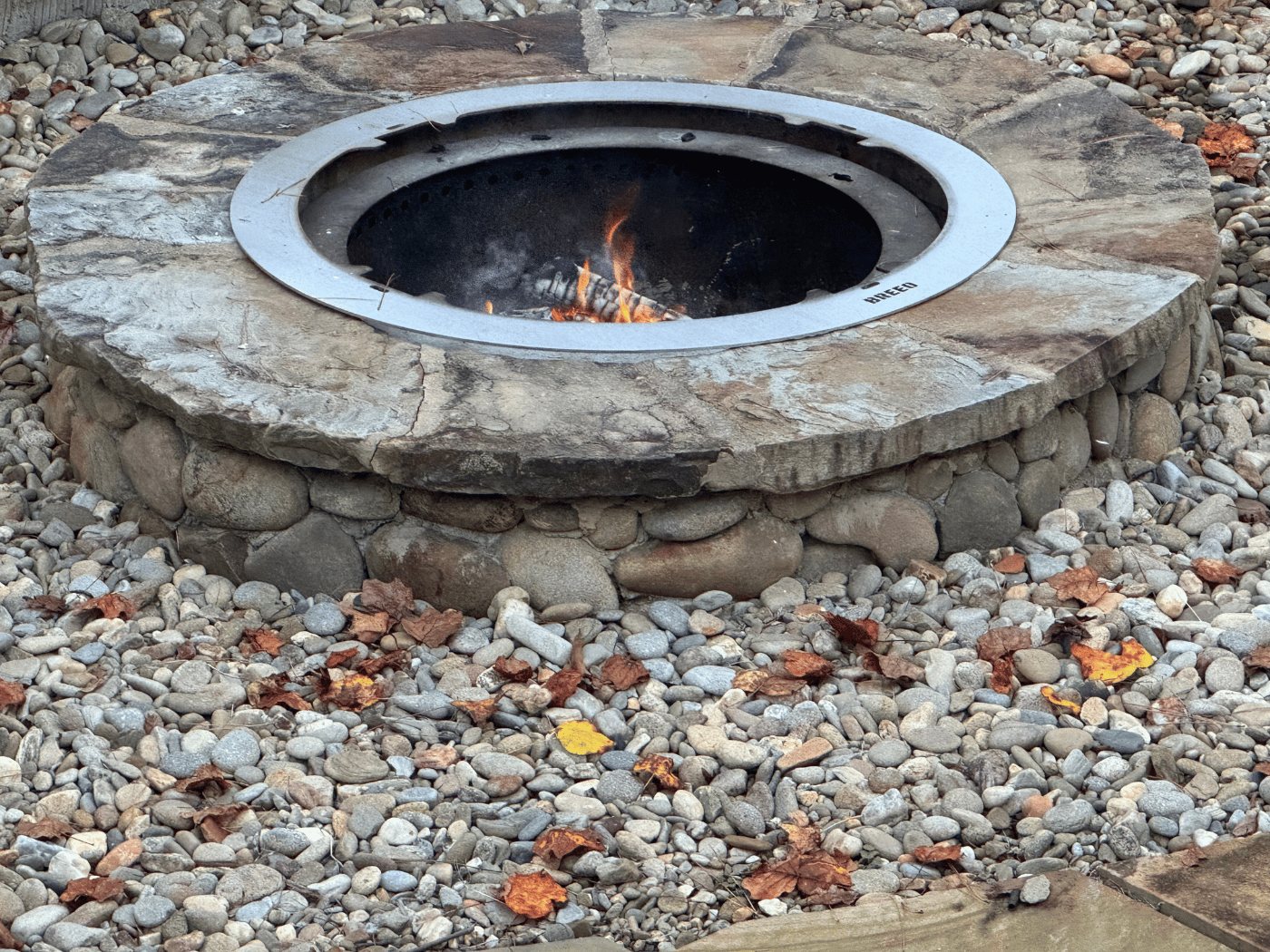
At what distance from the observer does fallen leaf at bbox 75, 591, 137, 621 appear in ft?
10.7

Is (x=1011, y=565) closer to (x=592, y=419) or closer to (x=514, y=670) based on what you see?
(x=592, y=419)

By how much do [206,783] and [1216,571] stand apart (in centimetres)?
195

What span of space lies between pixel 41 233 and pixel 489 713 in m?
1.69

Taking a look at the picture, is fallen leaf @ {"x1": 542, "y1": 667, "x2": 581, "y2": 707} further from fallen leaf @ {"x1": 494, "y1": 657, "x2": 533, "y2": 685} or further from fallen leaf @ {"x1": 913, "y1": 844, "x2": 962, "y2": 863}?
fallen leaf @ {"x1": 913, "y1": 844, "x2": 962, "y2": 863}

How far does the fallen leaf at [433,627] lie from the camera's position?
10.5 feet

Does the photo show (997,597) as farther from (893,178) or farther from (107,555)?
(107,555)

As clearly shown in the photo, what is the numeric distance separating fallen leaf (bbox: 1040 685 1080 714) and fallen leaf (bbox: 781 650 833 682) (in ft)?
1.24

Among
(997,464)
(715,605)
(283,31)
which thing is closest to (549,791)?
(715,605)

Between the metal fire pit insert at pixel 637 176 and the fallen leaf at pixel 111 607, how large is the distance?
0.88m

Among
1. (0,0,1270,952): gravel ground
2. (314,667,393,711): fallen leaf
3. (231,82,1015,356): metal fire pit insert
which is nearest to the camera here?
(0,0,1270,952): gravel ground

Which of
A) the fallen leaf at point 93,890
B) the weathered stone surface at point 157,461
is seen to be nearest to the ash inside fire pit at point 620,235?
the weathered stone surface at point 157,461

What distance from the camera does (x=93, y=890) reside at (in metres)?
2.51

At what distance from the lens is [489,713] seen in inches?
117

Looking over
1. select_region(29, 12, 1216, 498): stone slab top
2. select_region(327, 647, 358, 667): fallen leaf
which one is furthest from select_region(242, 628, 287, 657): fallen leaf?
select_region(29, 12, 1216, 498): stone slab top
